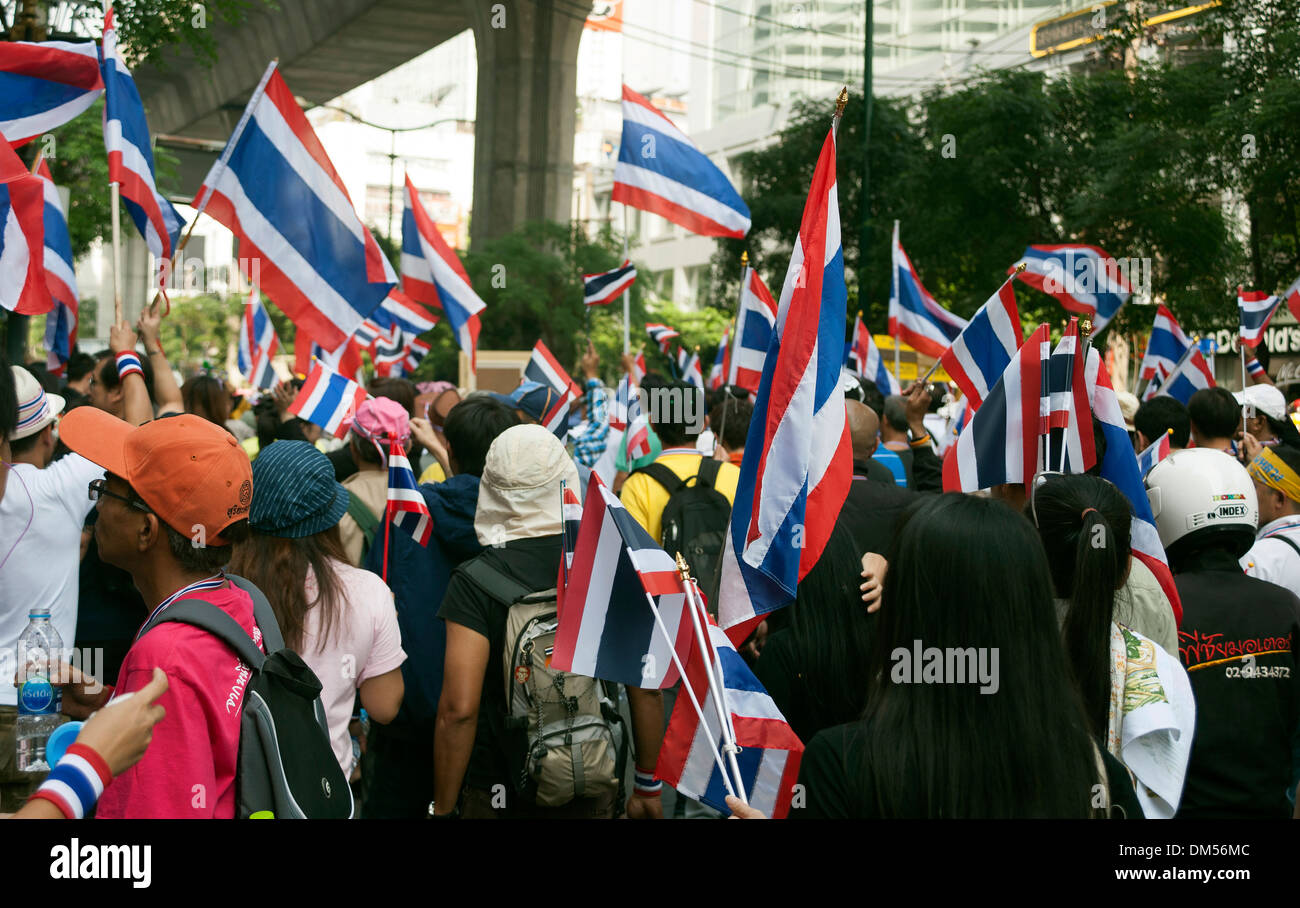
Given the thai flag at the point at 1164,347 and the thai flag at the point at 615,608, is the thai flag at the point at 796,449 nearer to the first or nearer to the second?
the thai flag at the point at 615,608

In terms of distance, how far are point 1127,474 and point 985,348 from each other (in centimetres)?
213

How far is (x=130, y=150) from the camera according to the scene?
6039mm

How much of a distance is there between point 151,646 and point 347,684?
4.11 ft

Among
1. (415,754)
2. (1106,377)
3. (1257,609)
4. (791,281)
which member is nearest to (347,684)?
(415,754)

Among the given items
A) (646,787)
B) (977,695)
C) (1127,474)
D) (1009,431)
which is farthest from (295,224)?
(977,695)

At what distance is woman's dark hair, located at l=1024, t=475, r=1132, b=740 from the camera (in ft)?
9.20

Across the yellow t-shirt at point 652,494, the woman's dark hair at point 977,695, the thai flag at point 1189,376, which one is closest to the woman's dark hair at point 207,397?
the yellow t-shirt at point 652,494

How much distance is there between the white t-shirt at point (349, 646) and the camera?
11.6ft

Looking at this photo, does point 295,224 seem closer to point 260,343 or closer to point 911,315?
point 911,315

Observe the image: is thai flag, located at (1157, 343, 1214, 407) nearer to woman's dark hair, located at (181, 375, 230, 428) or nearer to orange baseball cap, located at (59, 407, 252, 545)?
woman's dark hair, located at (181, 375, 230, 428)

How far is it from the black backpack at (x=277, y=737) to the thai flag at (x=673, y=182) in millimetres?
6499

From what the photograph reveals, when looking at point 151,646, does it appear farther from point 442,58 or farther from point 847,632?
point 442,58

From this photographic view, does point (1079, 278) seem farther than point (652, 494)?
Yes

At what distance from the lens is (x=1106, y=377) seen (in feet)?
15.2
